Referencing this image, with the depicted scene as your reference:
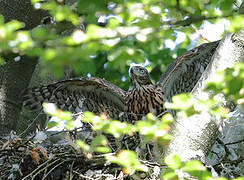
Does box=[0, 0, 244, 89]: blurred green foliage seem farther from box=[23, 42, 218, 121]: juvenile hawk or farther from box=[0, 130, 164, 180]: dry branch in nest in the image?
box=[23, 42, 218, 121]: juvenile hawk

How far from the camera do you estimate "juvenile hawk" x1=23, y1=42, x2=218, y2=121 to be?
471 centimetres

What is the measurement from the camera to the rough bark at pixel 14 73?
4169mm

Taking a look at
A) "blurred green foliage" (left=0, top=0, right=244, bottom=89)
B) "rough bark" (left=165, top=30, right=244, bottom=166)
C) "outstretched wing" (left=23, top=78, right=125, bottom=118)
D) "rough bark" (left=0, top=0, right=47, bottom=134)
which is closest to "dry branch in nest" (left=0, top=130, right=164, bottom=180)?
"rough bark" (left=165, top=30, right=244, bottom=166)

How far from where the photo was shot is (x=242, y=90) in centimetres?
219

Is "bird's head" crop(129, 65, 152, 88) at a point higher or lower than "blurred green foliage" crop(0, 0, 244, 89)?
lower

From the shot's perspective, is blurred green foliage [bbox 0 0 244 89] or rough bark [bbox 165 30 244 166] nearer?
blurred green foliage [bbox 0 0 244 89]

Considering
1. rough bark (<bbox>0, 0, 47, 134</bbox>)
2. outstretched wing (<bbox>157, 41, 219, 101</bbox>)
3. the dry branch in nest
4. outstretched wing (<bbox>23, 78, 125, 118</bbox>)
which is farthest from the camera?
outstretched wing (<bbox>157, 41, 219, 101</bbox>)

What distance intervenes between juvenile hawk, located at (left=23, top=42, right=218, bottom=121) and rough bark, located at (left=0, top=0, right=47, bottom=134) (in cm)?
20

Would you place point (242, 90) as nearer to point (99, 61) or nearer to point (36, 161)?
point (36, 161)

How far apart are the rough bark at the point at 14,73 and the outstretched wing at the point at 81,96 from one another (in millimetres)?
173

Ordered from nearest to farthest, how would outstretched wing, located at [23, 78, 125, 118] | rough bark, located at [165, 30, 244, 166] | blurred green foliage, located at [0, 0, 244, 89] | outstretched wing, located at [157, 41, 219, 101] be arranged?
blurred green foliage, located at [0, 0, 244, 89] < rough bark, located at [165, 30, 244, 166] < outstretched wing, located at [23, 78, 125, 118] < outstretched wing, located at [157, 41, 219, 101]

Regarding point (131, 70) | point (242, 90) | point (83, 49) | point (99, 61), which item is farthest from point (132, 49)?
point (99, 61)

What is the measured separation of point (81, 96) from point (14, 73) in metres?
0.87

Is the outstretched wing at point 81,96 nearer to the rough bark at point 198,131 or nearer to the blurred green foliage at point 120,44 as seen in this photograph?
the rough bark at point 198,131
